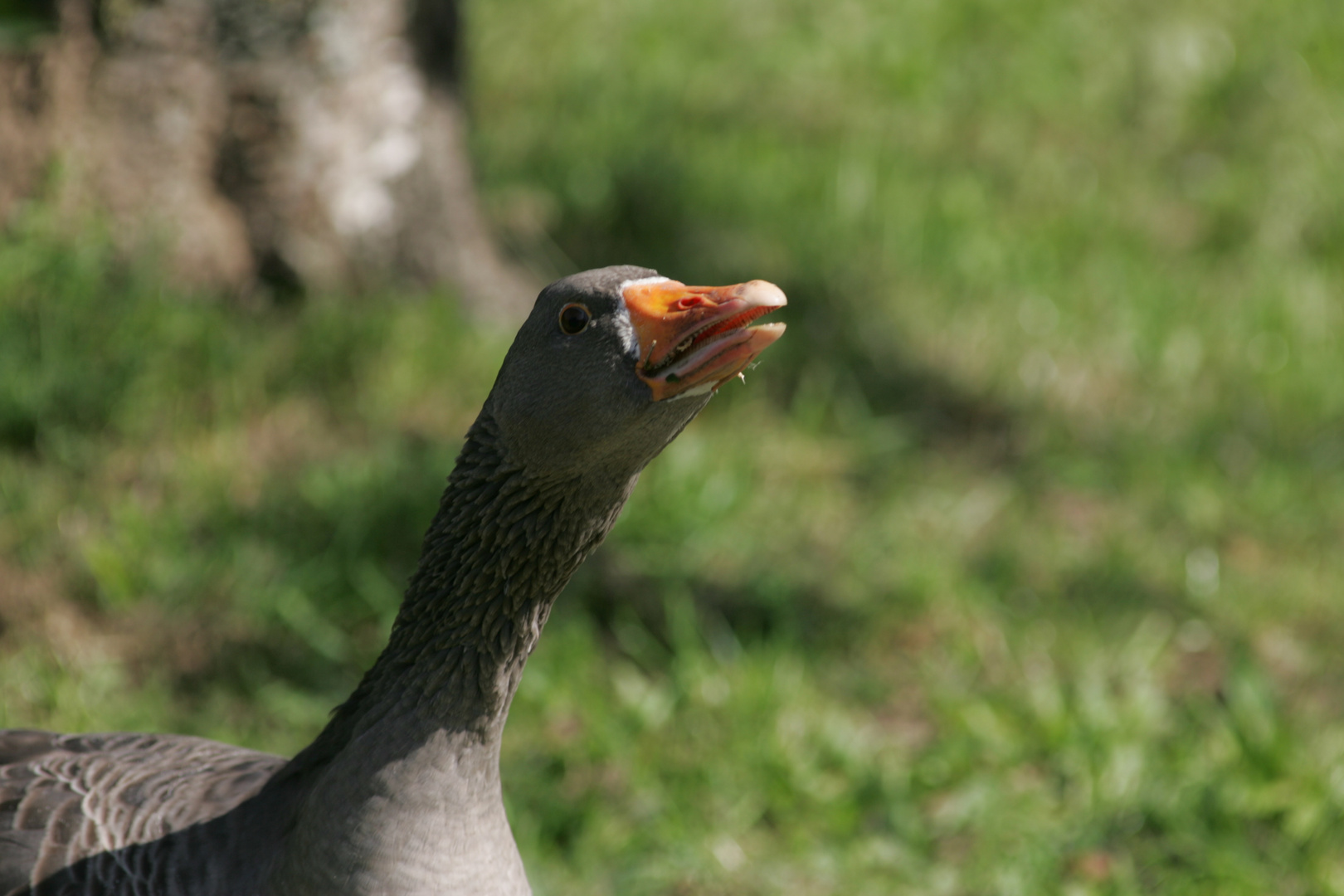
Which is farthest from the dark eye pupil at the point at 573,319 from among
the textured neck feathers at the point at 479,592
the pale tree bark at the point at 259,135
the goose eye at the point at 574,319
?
the pale tree bark at the point at 259,135

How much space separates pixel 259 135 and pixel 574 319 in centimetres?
292

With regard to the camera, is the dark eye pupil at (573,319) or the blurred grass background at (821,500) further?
the blurred grass background at (821,500)

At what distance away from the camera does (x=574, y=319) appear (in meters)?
2.32

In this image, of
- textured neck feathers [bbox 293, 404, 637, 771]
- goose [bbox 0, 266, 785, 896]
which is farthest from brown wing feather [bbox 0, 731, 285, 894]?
textured neck feathers [bbox 293, 404, 637, 771]

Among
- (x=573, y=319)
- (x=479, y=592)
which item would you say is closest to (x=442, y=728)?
(x=479, y=592)

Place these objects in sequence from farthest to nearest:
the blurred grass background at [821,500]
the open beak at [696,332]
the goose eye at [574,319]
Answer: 1. the blurred grass background at [821,500]
2. the goose eye at [574,319]
3. the open beak at [696,332]

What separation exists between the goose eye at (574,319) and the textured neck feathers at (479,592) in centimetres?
27

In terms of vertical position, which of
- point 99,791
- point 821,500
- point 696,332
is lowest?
point 821,500

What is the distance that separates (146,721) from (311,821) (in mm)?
1380

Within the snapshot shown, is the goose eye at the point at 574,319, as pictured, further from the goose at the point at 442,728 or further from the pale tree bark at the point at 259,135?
the pale tree bark at the point at 259,135

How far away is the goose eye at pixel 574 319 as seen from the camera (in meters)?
2.31

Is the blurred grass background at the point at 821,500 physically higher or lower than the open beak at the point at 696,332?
lower

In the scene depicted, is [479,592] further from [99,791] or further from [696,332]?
[99,791]

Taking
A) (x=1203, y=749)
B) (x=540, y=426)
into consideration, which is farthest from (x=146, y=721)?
(x=1203, y=749)
